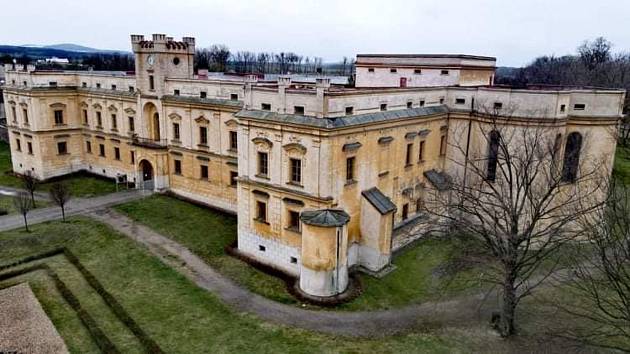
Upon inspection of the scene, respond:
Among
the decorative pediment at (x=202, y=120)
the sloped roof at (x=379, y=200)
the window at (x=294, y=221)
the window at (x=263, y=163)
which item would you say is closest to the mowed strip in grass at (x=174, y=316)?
the window at (x=294, y=221)

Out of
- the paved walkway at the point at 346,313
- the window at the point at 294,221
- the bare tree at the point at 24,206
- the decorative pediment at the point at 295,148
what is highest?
the decorative pediment at the point at 295,148

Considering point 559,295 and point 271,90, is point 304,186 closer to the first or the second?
point 271,90

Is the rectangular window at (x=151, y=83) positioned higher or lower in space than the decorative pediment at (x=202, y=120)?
higher

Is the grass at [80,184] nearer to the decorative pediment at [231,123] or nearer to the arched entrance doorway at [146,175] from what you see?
the arched entrance doorway at [146,175]

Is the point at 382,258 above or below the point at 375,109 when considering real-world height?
below

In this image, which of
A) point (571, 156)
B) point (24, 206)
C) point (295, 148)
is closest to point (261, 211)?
point (295, 148)

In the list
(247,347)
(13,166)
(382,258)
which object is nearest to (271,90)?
(382,258)

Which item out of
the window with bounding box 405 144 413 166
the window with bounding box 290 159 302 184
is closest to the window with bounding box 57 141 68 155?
the window with bounding box 290 159 302 184
